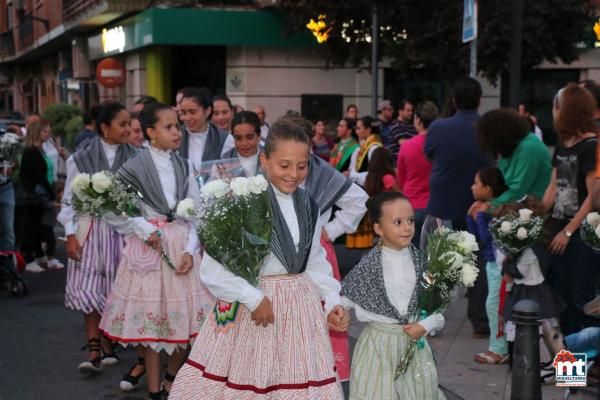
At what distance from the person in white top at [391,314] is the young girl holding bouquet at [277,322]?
336mm

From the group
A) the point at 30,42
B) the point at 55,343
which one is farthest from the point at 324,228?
the point at 30,42

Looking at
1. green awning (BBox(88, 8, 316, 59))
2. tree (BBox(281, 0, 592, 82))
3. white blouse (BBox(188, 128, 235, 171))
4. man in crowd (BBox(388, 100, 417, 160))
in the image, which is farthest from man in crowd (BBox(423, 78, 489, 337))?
green awning (BBox(88, 8, 316, 59))

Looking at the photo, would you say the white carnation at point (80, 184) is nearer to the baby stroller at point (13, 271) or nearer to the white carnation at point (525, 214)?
the white carnation at point (525, 214)

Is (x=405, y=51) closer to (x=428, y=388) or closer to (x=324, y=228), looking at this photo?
(x=324, y=228)

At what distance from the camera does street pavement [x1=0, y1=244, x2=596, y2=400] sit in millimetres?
6289

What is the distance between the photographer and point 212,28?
18.6 m

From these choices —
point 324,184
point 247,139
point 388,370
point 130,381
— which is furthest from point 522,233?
point 130,381

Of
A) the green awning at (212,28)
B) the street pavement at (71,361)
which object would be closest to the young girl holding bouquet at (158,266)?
the street pavement at (71,361)

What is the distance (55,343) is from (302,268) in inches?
162

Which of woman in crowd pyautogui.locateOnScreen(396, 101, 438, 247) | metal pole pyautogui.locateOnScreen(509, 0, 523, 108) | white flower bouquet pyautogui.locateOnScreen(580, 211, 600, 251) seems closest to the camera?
white flower bouquet pyautogui.locateOnScreen(580, 211, 600, 251)

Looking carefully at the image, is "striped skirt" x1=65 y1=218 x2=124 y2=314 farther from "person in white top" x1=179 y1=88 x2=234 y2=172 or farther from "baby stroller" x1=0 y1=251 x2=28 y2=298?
"baby stroller" x1=0 y1=251 x2=28 y2=298

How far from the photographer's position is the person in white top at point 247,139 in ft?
19.7

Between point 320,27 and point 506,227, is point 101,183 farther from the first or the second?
point 320,27

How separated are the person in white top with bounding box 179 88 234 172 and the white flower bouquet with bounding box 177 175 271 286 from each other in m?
2.68
